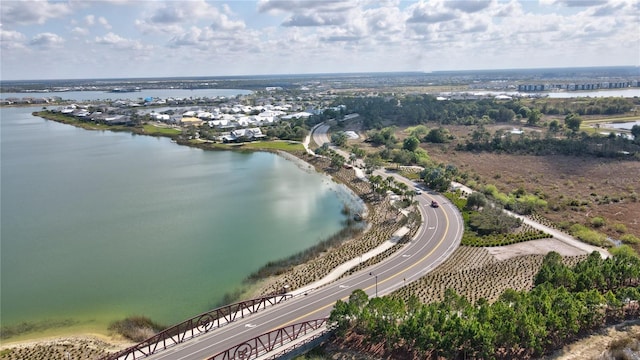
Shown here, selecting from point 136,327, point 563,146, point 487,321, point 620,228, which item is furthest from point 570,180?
point 136,327

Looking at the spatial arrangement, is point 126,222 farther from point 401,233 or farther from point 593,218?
point 593,218

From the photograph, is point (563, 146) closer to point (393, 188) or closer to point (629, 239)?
point (393, 188)

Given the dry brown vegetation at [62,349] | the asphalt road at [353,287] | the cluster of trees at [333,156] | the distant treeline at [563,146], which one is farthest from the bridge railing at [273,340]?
the distant treeline at [563,146]

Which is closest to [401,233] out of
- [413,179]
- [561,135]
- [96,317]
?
[413,179]

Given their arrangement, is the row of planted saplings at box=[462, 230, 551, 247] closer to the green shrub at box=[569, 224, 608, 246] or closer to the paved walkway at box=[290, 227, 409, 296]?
the green shrub at box=[569, 224, 608, 246]

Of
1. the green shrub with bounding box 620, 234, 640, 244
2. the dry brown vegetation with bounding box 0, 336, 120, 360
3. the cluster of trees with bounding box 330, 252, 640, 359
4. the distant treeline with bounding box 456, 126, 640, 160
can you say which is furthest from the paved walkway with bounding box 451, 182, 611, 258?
the distant treeline with bounding box 456, 126, 640, 160

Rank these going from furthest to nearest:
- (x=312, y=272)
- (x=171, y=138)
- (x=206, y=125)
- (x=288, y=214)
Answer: (x=206, y=125), (x=171, y=138), (x=288, y=214), (x=312, y=272)

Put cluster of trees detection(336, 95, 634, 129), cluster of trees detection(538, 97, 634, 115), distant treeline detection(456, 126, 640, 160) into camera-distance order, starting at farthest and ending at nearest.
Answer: cluster of trees detection(538, 97, 634, 115), cluster of trees detection(336, 95, 634, 129), distant treeline detection(456, 126, 640, 160)
